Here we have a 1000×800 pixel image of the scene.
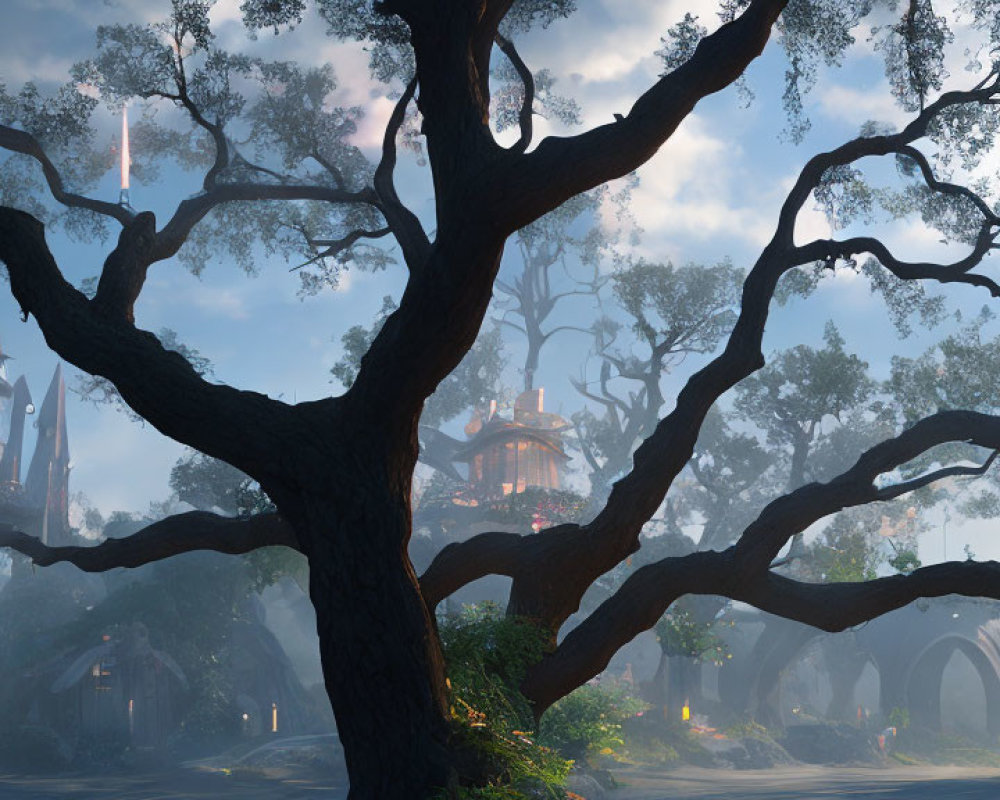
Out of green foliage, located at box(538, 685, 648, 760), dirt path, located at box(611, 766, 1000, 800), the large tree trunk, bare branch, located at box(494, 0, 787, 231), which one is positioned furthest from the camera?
dirt path, located at box(611, 766, 1000, 800)

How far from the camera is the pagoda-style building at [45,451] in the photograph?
1927 inches

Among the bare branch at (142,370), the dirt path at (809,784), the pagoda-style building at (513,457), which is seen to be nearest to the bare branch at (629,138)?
the bare branch at (142,370)

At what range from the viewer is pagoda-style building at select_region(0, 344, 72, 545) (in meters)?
48.9

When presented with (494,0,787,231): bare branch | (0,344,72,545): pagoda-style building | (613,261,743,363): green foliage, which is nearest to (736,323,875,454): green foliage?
(613,261,743,363): green foliage

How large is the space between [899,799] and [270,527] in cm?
1939

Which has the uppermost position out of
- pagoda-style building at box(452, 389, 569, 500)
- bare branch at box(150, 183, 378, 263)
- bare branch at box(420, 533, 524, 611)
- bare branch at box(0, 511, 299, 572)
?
pagoda-style building at box(452, 389, 569, 500)

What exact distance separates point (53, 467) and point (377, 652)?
51626 millimetres

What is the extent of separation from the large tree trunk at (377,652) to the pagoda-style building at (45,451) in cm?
4372

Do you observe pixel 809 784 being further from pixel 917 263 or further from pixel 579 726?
pixel 917 263

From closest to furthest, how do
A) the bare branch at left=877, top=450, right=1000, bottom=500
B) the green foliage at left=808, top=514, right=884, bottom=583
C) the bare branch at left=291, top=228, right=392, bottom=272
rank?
the bare branch at left=877, top=450, right=1000, bottom=500, the bare branch at left=291, top=228, right=392, bottom=272, the green foliage at left=808, top=514, right=884, bottom=583

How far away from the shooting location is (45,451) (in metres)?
53.7

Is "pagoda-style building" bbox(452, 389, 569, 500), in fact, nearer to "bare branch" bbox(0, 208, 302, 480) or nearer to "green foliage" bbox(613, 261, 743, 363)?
"green foliage" bbox(613, 261, 743, 363)

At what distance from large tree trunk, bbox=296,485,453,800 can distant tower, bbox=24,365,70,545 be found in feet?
146

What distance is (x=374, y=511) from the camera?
21.3 feet
